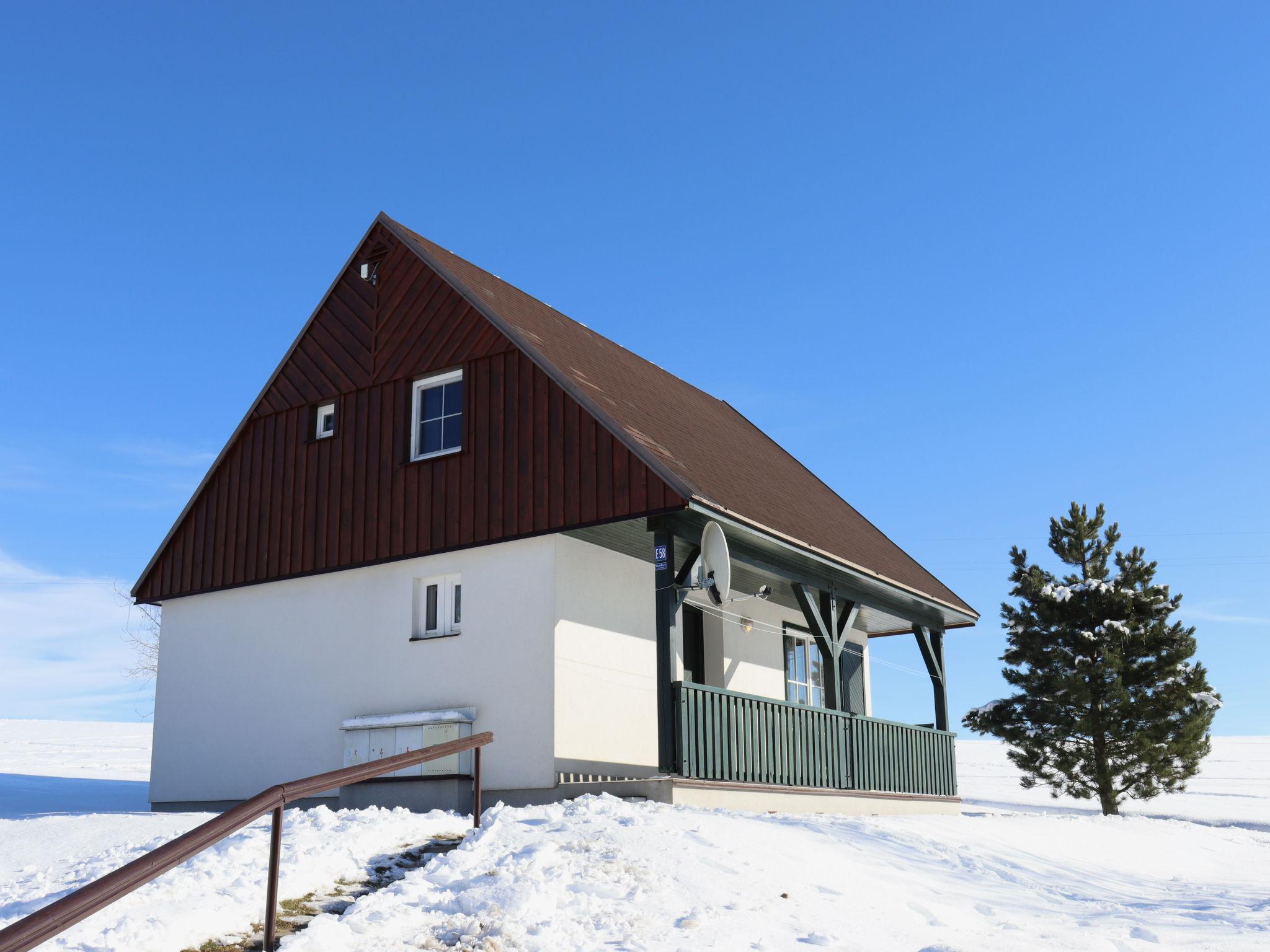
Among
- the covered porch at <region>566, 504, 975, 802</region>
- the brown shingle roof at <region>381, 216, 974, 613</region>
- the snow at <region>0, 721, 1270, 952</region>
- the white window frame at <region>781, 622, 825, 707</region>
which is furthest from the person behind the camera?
the white window frame at <region>781, 622, 825, 707</region>

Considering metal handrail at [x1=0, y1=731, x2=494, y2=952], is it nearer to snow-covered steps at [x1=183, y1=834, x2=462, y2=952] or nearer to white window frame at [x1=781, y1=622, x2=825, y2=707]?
snow-covered steps at [x1=183, y1=834, x2=462, y2=952]

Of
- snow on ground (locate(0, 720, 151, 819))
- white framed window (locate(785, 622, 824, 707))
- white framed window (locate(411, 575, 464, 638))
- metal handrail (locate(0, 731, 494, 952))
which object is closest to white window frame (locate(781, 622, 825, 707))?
white framed window (locate(785, 622, 824, 707))

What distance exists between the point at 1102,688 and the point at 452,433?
16.8 metres

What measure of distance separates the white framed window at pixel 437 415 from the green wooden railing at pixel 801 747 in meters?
4.47

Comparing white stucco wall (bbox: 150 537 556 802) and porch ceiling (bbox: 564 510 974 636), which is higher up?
porch ceiling (bbox: 564 510 974 636)

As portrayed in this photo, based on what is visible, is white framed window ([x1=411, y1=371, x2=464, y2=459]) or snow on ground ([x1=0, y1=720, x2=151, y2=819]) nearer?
white framed window ([x1=411, y1=371, x2=464, y2=459])

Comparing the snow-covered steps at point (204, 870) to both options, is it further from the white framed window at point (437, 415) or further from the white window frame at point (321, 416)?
the white window frame at point (321, 416)

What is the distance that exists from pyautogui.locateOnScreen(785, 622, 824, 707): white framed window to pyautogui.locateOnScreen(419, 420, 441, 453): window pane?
6.86 meters

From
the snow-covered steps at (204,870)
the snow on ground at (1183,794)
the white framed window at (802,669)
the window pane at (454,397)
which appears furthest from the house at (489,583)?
the snow on ground at (1183,794)

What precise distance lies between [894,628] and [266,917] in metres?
16.6

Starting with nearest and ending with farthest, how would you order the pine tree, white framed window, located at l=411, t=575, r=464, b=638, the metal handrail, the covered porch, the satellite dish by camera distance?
the metal handrail < the satellite dish < the covered porch < white framed window, located at l=411, t=575, r=464, b=638 < the pine tree

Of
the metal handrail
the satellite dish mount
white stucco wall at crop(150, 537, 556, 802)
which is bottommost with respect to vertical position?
the metal handrail

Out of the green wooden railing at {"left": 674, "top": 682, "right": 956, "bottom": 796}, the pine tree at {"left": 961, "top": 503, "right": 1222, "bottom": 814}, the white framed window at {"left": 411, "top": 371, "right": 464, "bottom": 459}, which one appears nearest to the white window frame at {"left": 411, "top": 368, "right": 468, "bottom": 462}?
the white framed window at {"left": 411, "top": 371, "right": 464, "bottom": 459}

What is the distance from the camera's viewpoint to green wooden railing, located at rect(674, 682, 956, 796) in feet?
42.1
